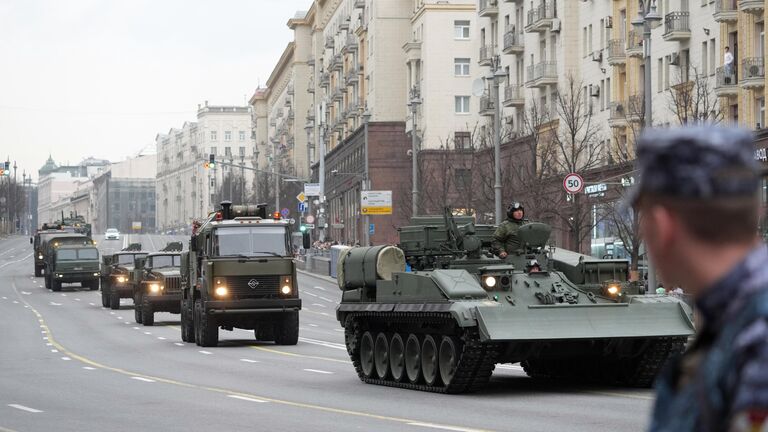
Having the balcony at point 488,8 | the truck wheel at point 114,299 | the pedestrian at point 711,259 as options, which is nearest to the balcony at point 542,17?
the balcony at point 488,8

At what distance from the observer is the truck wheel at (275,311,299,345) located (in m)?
33.9

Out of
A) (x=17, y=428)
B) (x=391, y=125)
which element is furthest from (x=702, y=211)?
(x=391, y=125)

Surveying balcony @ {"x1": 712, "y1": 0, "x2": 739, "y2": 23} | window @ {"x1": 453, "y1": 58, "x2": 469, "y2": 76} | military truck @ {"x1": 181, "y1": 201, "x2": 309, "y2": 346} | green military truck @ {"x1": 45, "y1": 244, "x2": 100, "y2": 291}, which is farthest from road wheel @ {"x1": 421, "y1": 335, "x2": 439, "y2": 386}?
window @ {"x1": 453, "y1": 58, "x2": 469, "y2": 76}

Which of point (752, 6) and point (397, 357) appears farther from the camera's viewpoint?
point (752, 6)

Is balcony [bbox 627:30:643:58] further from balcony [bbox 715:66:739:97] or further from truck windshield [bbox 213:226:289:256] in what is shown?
truck windshield [bbox 213:226:289:256]

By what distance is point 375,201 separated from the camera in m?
81.1

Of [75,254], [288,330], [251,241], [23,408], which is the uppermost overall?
[251,241]

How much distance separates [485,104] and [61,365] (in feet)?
163

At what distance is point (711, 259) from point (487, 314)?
16526mm

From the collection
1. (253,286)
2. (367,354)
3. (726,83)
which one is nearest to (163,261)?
(253,286)

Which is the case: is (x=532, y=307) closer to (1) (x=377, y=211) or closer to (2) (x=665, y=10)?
(2) (x=665, y=10)

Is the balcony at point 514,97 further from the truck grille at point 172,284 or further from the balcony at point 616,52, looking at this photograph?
the truck grille at point 172,284

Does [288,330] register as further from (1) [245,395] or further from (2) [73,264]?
(2) [73,264]

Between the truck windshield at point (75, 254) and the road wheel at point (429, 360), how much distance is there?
49.2 m
